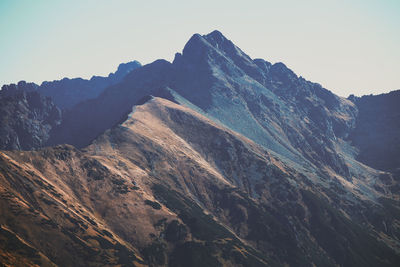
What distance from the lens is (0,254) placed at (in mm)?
188375

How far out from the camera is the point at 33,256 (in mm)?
198125

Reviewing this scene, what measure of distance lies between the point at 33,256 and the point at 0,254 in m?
16.3
